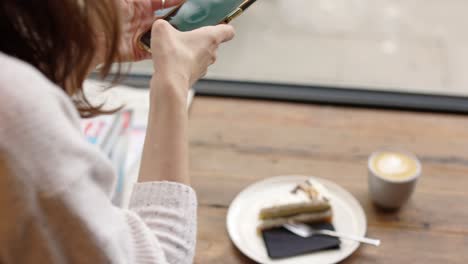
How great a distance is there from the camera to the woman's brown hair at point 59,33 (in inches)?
20.1

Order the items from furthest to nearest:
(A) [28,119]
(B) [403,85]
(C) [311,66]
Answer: (C) [311,66] < (B) [403,85] < (A) [28,119]

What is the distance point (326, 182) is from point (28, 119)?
0.66m

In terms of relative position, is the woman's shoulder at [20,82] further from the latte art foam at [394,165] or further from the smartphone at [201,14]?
the latte art foam at [394,165]

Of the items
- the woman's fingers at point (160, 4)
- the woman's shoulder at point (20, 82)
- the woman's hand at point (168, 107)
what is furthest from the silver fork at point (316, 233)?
the woman's shoulder at point (20, 82)

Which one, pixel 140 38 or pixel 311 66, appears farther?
pixel 311 66

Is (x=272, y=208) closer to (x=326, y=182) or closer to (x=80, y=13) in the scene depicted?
(x=326, y=182)

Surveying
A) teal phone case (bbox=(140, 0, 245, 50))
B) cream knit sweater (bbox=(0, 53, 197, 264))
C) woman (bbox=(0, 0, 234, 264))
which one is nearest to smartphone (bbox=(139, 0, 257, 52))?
teal phone case (bbox=(140, 0, 245, 50))

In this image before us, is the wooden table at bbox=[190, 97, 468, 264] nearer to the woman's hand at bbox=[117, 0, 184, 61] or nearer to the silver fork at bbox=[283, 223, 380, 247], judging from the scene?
the silver fork at bbox=[283, 223, 380, 247]

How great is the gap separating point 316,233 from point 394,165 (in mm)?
180

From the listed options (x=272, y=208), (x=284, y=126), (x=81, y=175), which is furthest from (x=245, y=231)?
(x=81, y=175)

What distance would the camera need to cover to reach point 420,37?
190 cm

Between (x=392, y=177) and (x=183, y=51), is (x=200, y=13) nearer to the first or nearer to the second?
(x=183, y=51)

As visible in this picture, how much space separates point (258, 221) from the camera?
0.99 meters

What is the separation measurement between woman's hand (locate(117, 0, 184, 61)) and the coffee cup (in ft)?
1.40
